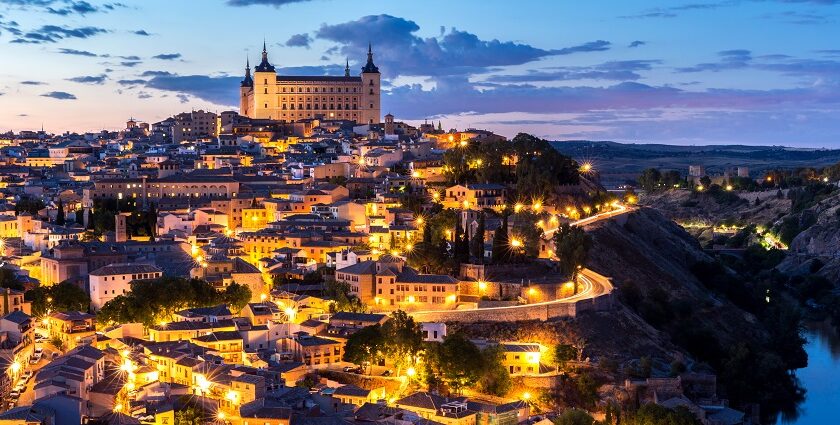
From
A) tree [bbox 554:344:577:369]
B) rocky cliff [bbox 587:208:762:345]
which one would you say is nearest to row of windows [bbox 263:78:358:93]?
rocky cliff [bbox 587:208:762:345]

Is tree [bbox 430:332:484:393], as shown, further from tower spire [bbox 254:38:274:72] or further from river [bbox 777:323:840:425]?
tower spire [bbox 254:38:274:72]

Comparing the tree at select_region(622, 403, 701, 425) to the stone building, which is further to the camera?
the stone building

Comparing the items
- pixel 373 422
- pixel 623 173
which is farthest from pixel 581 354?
pixel 623 173

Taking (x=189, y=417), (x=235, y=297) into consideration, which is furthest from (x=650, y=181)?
(x=189, y=417)

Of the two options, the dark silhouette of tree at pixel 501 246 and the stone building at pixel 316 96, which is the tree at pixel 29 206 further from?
the stone building at pixel 316 96

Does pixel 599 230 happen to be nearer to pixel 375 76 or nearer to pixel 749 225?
pixel 749 225

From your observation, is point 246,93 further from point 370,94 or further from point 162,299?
point 162,299
